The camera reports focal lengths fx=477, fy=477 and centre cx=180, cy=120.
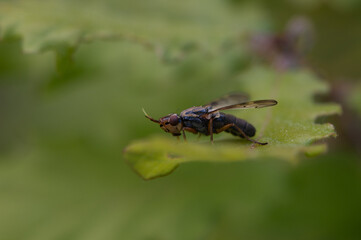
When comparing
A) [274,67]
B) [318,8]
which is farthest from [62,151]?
[318,8]

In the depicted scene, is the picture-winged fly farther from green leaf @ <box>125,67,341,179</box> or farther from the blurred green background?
the blurred green background

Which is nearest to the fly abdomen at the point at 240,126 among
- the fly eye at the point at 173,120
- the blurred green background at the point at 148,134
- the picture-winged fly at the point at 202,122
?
the picture-winged fly at the point at 202,122

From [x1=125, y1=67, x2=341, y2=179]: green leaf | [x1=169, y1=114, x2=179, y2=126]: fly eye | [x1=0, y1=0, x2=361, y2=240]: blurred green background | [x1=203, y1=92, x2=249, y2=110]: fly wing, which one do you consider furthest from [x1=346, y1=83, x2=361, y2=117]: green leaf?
[x1=169, y1=114, x2=179, y2=126]: fly eye

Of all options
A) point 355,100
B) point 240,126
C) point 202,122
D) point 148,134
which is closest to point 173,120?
point 202,122

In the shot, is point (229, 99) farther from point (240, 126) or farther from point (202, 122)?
point (240, 126)

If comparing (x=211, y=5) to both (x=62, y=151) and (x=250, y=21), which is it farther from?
(x=62, y=151)

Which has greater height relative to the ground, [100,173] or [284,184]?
[100,173]
